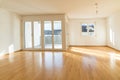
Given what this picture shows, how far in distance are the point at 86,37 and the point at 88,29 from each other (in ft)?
2.32

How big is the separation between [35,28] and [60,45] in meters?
2.03

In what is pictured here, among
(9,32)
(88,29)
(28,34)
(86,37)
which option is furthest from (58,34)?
(88,29)

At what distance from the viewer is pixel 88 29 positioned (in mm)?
12211

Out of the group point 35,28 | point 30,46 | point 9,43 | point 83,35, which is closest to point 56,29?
point 35,28

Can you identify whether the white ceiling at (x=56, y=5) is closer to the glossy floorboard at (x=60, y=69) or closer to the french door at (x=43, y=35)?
the french door at (x=43, y=35)

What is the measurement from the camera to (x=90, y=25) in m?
12.1

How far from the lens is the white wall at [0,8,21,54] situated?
739 centimetres

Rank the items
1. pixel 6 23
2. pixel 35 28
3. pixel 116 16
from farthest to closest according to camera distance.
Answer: pixel 35 28
pixel 116 16
pixel 6 23

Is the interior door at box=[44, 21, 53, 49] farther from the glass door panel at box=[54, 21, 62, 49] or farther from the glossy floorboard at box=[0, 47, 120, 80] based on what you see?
the glossy floorboard at box=[0, 47, 120, 80]

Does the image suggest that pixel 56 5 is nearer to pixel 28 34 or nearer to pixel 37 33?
pixel 37 33

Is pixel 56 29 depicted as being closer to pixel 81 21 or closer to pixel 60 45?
pixel 60 45

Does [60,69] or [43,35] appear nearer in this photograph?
[60,69]

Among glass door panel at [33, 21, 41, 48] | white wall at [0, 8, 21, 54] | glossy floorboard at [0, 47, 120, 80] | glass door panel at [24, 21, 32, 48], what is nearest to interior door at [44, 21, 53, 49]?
glass door panel at [33, 21, 41, 48]

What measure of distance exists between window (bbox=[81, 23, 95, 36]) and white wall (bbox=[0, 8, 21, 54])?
5.60m
